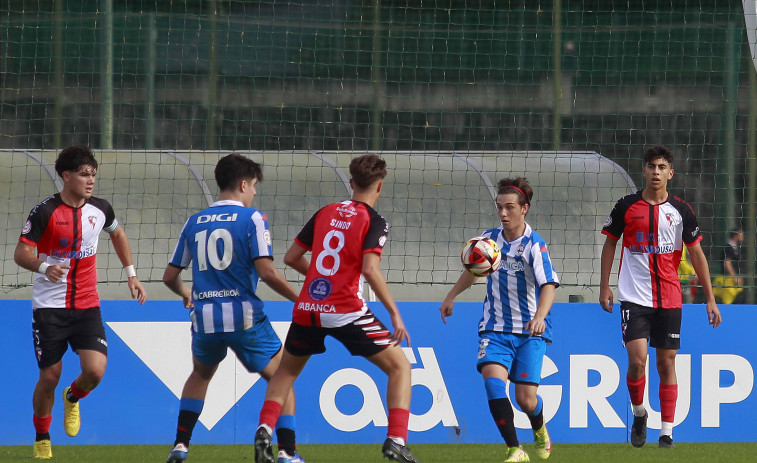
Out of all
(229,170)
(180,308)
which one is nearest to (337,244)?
(229,170)

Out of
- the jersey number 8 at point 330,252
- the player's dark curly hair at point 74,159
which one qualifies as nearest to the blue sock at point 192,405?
the jersey number 8 at point 330,252

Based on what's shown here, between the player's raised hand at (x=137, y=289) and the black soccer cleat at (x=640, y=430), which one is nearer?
the player's raised hand at (x=137, y=289)

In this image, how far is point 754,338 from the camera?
776 cm

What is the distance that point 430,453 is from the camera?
6.76m

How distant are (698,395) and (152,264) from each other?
423 centimetres

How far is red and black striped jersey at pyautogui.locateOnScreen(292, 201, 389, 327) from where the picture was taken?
5348 millimetres

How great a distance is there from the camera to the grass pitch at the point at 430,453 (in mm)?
6340

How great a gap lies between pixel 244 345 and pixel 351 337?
55 centimetres

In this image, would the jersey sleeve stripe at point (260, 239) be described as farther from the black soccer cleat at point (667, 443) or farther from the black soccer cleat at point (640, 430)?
the black soccer cleat at point (667, 443)

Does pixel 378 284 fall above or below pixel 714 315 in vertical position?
above

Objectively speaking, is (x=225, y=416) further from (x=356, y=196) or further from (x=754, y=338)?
(x=754, y=338)

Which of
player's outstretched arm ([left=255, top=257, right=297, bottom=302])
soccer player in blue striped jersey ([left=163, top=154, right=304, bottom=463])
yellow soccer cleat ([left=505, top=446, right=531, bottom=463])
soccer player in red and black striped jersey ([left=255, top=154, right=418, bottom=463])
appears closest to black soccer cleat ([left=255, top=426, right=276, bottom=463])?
soccer player in red and black striped jersey ([left=255, top=154, right=418, bottom=463])

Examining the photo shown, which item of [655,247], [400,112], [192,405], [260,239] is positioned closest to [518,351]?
[655,247]

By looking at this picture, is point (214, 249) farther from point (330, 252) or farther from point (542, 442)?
point (542, 442)
